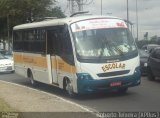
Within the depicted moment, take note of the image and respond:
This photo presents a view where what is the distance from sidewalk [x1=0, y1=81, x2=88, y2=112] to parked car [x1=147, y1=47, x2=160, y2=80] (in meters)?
6.10

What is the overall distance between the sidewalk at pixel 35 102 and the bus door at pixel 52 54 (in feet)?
3.25

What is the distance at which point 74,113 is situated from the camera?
1268cm

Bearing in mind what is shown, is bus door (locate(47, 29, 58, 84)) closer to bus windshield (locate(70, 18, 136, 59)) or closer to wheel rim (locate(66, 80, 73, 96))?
wheel rim (locate(66, 80, 73, 96))

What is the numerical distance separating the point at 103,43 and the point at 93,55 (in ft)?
2.10

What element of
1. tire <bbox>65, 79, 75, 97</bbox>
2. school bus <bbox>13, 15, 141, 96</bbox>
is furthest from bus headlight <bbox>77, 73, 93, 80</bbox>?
tire <bbox>65, 79, 75, 97</bbox>

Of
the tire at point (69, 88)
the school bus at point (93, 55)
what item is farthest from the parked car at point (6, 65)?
the tire at point (69, 88)

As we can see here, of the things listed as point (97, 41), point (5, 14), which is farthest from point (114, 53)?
point (5, 14)

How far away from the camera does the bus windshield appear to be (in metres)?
16.9

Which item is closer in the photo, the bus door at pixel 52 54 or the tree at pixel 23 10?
the bus door at pixel 52 54

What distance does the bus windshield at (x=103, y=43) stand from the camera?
55.5ft

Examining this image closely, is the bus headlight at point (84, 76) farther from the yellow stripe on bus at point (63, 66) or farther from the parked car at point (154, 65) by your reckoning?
the parked car at point (154, 65)

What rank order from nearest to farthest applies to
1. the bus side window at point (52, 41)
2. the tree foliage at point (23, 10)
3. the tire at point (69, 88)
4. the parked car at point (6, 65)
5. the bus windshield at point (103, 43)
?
the bus windshield at point (103, 43), the tire at point (69, 88), the bus side window at point (52, 41), the parked car at point (6, 65), the tree foliage at point (23, 10)

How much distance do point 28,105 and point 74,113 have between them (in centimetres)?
229

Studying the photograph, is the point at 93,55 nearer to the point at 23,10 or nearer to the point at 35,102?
the point at 35,102
